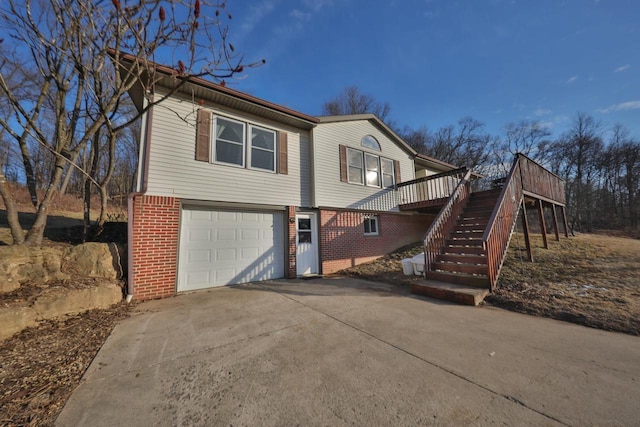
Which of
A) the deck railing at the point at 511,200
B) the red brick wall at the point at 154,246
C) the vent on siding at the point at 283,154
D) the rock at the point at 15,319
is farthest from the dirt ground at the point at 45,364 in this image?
the deck railing at the point at 511,200

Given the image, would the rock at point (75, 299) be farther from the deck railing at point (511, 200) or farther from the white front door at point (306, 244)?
the deck railing at point (511, 200)

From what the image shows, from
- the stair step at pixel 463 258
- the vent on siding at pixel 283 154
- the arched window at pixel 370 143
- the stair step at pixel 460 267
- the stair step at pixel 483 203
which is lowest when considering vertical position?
the stair step at pixel 460 267

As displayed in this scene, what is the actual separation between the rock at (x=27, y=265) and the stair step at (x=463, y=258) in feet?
25.8

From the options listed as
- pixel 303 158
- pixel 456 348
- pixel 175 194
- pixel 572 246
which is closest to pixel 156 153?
pixel 175 194

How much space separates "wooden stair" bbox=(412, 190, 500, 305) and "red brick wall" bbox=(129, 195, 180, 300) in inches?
223

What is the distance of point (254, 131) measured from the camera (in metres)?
7.11

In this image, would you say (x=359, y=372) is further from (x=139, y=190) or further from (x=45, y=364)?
(x=139, y=190)

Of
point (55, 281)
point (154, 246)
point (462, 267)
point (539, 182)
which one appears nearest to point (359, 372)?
point (462, 267)

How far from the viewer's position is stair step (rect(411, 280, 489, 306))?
178 inches

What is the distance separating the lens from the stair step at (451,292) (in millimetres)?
4527

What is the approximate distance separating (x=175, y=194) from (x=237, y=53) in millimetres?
3650

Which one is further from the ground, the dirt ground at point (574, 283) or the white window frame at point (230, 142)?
the white window frame at point (230, 142)

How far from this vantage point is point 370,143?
9.95 meters

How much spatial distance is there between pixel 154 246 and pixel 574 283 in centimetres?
913
